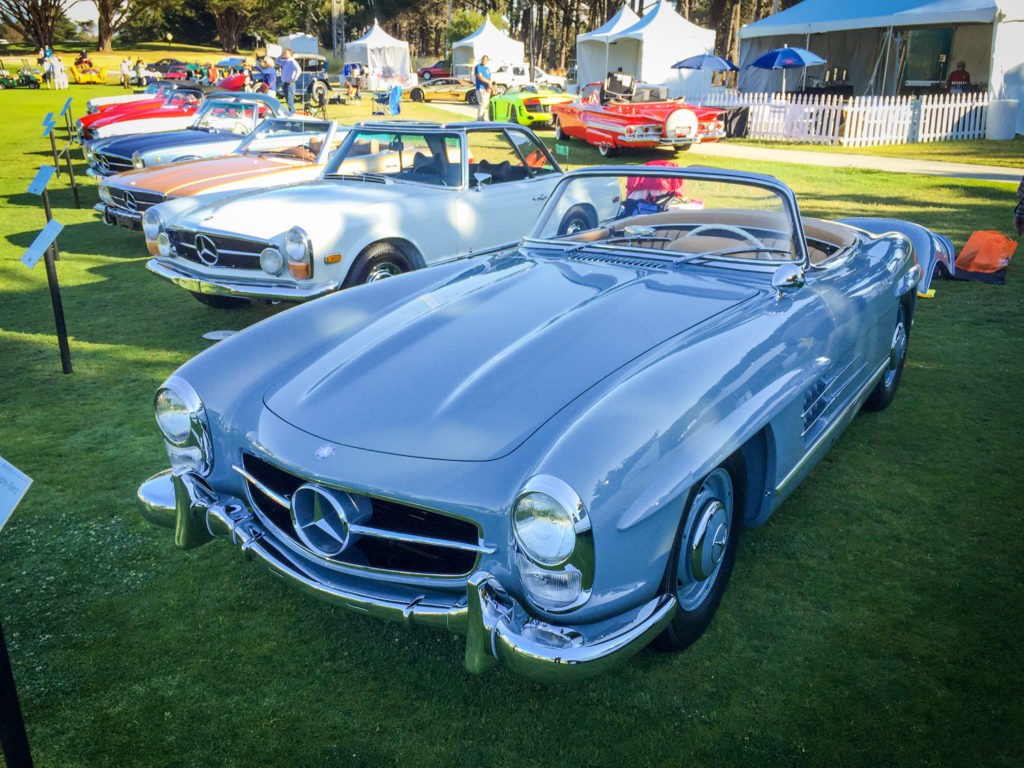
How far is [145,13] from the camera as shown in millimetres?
74375

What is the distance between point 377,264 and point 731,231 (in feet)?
10.1

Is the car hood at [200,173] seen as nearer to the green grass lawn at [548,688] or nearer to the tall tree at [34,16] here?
the green grass lawn at [548,688]

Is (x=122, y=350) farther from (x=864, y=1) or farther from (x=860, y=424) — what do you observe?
(x=864, y=1)

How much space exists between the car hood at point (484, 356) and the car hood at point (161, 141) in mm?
8436

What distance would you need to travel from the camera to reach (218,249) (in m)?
6.22

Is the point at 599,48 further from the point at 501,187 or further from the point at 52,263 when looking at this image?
the point at 52,263

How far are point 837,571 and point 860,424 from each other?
1622 millimetres

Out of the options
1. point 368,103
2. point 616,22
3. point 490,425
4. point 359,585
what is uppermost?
point 616,22

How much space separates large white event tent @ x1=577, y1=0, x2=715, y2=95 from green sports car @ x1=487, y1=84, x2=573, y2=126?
4.78 meters

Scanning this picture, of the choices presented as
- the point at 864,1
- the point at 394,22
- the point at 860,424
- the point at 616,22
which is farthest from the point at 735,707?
the point at 394,22

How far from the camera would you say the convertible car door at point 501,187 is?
669cm

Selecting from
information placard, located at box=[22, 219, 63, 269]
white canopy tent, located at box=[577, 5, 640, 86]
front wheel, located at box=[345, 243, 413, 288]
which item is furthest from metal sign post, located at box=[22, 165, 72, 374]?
white canopy tent, located at box=[577, 5, 640, 86]

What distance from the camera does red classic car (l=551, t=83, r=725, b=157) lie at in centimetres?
1633

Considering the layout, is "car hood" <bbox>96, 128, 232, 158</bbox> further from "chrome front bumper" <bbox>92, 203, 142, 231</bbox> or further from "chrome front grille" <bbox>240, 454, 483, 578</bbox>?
"chrome front grille" <bbox>240, 454, 483, 578</bbox>
